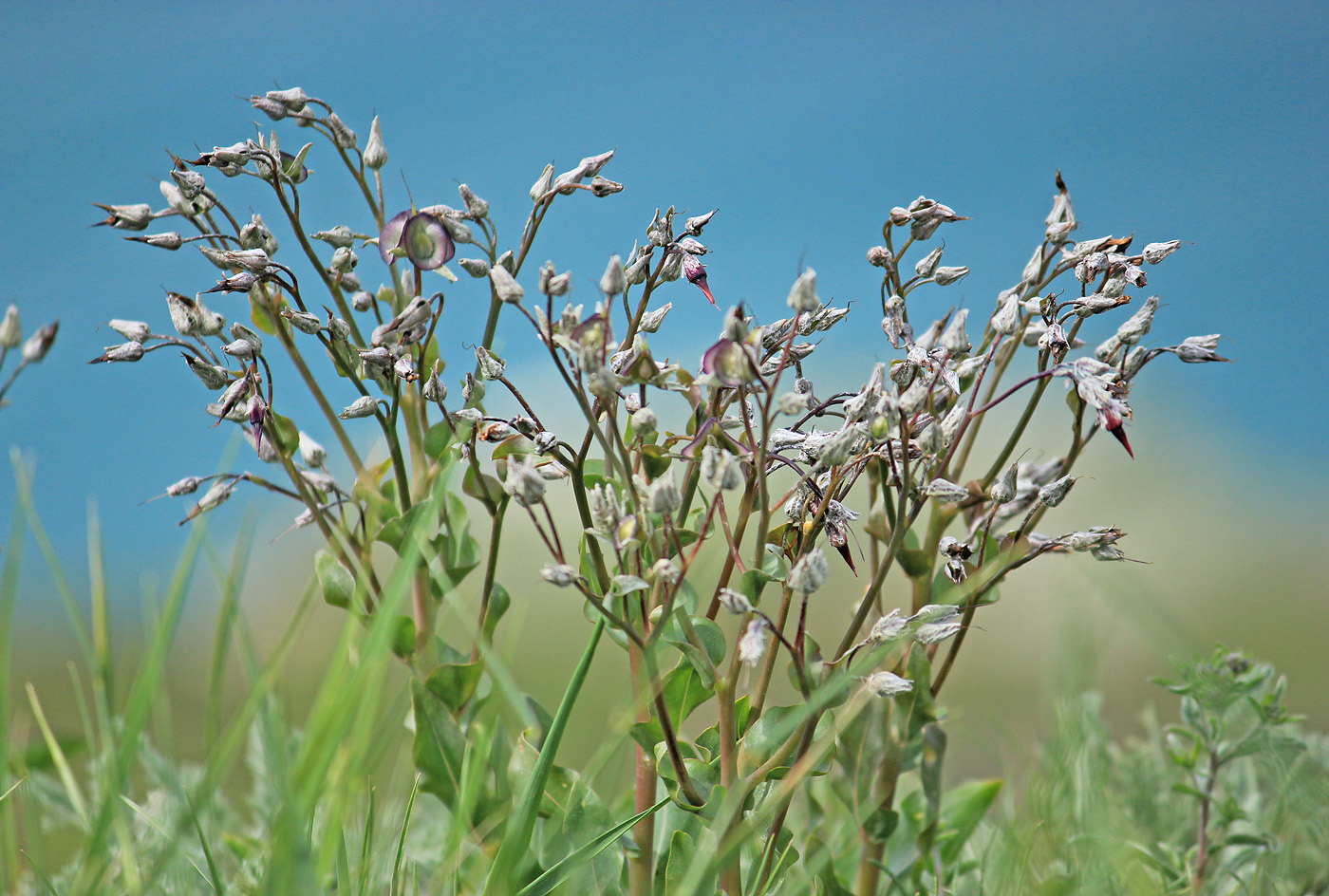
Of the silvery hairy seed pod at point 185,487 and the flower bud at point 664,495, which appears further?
the silvery hairy seed pod at point 185,487

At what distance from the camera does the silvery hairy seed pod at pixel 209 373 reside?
29.9 inches

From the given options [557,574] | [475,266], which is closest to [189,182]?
[475,266]

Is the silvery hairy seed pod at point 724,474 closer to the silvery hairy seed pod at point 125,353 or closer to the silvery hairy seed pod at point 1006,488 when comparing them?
the silvery hairy seed pod at point 1006,488

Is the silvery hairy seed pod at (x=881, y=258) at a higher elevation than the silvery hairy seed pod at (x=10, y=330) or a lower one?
lower

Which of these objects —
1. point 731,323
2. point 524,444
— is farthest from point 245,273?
point 731,323

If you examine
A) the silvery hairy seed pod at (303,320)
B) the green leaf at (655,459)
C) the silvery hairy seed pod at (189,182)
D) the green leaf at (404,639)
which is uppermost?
the silvery hairy seed pod at (189,182)

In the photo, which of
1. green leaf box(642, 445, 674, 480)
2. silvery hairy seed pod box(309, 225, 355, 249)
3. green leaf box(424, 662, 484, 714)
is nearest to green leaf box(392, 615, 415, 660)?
green leaf box(424, 662, 484, 714)

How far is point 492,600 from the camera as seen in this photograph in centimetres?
82

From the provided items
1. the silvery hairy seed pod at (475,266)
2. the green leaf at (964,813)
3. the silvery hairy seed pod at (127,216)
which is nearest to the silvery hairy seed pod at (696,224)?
the silvery hairy seed pod at (475,266)

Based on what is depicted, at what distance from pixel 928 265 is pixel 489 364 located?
0.41 metres

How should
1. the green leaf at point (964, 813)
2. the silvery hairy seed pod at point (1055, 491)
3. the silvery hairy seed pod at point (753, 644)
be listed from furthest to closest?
1. the green leaf at point (964, 813)
2. the silvery hairy seed pod at point (1055, 491)
3. the silvery hairy seed pod at point (753, 644)

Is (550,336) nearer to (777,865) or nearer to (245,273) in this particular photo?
(245,273)

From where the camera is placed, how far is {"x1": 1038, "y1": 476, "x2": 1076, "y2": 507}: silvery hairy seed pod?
667 mm

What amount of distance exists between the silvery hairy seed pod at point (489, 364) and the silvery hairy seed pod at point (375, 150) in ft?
0.83
